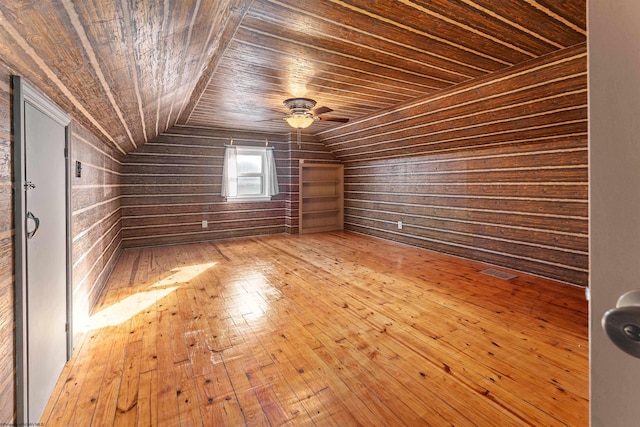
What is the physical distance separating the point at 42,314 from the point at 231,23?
76.7 inches

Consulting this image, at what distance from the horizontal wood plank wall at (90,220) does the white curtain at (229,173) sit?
1.94 m

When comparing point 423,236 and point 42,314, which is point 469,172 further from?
point 42,314

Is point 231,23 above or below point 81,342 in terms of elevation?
above

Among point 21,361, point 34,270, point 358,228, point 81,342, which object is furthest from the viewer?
point 358,228

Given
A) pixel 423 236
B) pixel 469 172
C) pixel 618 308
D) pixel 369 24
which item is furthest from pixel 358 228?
pixel 618 308

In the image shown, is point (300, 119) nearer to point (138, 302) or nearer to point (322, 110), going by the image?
point (322, 110)

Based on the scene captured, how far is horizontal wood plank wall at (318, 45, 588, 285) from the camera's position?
2.93m

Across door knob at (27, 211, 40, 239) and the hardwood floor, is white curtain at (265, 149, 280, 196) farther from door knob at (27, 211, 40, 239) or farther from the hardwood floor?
door knob at (27, 211, 40, 239)

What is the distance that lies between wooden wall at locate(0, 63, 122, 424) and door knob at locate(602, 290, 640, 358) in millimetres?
1776

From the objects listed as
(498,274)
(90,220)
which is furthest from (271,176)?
(498,274)

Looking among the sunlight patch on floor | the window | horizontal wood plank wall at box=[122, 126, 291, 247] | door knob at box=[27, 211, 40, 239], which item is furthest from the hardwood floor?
the window

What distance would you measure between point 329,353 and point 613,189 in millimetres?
1876

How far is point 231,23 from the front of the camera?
1.95 metres

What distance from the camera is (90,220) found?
2695 mm
